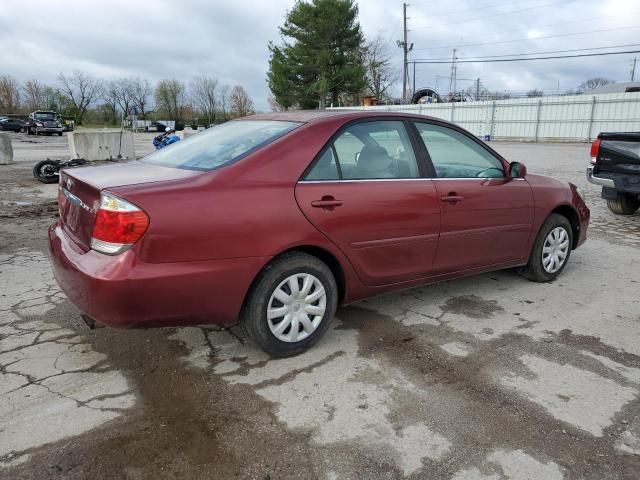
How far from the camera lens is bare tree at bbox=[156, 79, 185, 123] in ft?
240

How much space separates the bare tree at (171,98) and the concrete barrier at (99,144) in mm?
61443

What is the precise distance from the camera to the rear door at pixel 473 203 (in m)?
3.83

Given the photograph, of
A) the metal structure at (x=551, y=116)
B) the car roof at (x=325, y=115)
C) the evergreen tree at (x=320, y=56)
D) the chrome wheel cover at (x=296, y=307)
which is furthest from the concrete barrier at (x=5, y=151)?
the evergreen tree at (x=320, y=56)

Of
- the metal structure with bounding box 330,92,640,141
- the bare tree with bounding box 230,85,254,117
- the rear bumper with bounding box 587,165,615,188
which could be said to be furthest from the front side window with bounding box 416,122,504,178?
the bare tree with bounding box 230,85,254,117

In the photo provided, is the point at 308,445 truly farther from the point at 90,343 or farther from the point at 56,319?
the point at 56,319

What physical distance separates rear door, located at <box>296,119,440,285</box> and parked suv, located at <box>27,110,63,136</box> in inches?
1569

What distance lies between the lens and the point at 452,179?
12.7ft

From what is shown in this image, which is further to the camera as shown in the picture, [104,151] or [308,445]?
[104,151]

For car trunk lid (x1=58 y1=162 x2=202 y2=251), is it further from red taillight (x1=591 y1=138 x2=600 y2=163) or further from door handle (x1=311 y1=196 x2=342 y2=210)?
red taillight (x1=591 y1=138 x2=600 y2=163)

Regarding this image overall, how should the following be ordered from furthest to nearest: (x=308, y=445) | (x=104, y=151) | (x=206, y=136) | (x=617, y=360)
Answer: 1. (x=104, y=151)
2. (x=206, y=136)
3. (x=617, y=360)
4. (x=308, y=445)

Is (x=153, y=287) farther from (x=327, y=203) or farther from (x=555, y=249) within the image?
(x=555, y=249)

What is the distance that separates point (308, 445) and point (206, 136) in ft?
8.03

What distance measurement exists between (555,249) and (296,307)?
297cm

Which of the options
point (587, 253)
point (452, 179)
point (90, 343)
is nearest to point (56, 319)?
point (90, 343)
